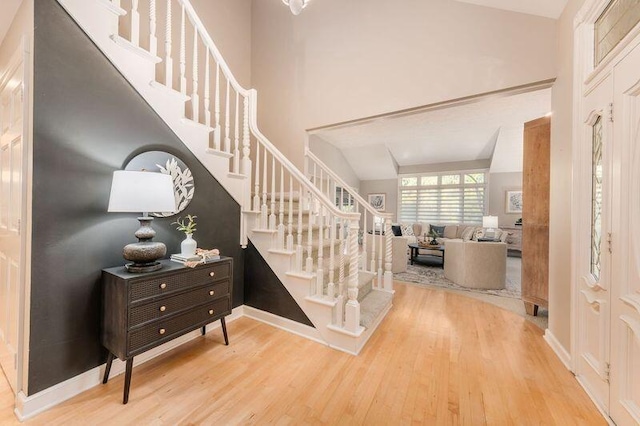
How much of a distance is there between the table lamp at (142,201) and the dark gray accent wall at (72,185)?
0.71 feet

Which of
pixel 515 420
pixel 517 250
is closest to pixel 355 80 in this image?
pixel 515 420

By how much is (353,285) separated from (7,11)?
116 inches

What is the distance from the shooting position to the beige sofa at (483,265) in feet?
12.0

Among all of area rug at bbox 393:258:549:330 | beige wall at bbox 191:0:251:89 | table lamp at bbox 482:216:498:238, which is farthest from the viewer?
table lamp at bbox 482:216:498:238

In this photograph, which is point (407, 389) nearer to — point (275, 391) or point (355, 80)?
point (275, 391)

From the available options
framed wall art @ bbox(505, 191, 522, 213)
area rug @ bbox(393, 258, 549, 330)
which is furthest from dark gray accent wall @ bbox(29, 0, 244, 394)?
framed wall art @ bbox(505, 191, 522, 213)

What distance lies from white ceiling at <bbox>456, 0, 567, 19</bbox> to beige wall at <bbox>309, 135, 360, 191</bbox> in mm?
4164

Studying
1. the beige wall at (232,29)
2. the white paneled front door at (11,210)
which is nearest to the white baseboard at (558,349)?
the white paneled front door at (11,210)

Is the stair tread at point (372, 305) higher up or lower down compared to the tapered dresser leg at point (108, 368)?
higher up

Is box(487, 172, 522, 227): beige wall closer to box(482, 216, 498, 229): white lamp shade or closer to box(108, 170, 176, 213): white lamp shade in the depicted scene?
box(482, 216, 498, 229): white lamp shade

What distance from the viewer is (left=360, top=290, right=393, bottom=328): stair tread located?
221cm

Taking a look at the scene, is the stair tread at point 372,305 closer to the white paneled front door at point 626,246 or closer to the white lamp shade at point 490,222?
the white paneled front door at point 626,246

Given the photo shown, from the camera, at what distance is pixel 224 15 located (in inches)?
134

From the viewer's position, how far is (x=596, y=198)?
161cm
